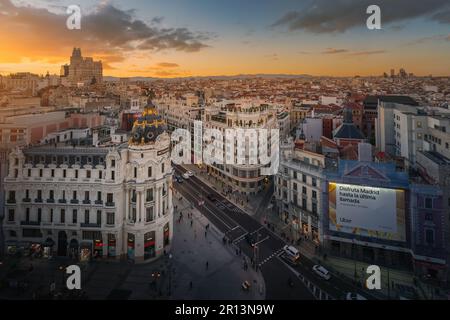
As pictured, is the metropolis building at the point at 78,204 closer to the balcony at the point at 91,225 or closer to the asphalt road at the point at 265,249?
the balcony at the point at 91,225

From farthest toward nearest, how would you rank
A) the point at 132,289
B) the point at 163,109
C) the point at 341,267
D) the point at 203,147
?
the point at 163,109 < the point at 203,147 < the point at 341,267 < the point at 132,289

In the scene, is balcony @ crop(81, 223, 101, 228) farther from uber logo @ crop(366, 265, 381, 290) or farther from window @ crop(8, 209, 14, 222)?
uber logo @ crop(366, 265, 381, 290)

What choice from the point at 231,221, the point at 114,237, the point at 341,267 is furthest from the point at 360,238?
the point at 114,237

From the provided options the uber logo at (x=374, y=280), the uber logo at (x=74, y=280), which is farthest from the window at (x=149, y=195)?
the uber logo at (x=374, y=280)

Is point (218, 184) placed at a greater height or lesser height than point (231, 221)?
greater

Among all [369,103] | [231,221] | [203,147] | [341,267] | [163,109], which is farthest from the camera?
[163,109]

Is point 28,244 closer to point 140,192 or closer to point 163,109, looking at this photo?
point 140,192
